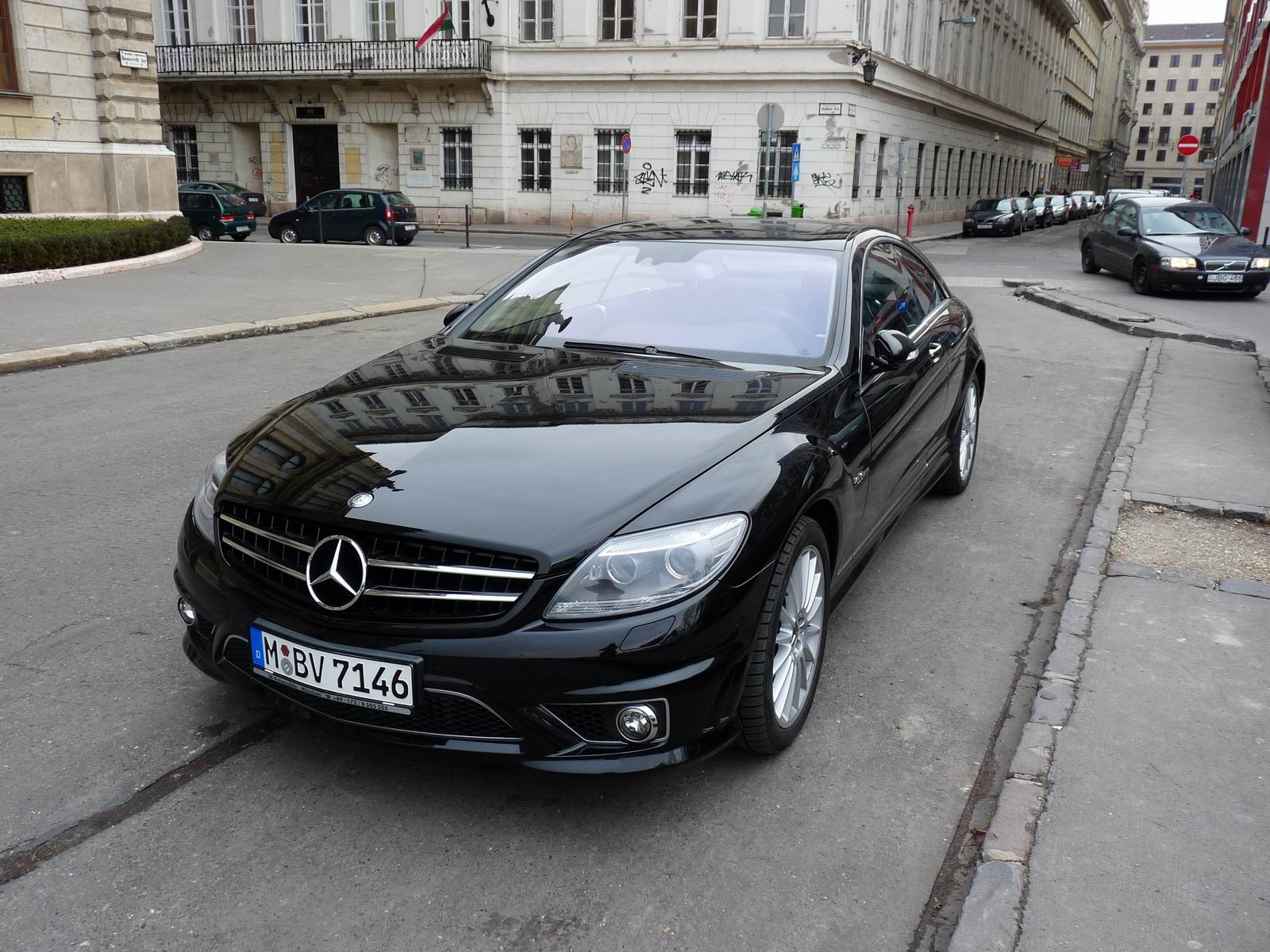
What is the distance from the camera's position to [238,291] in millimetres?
15250

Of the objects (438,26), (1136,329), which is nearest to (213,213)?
(438,26)

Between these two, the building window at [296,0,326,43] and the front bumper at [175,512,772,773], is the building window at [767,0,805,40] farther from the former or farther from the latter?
the front bumper at [175,512,772,773]

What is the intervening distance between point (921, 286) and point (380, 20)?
3657 centimetres

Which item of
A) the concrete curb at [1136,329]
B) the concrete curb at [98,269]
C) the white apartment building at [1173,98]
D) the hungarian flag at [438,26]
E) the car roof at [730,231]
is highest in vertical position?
the white apartment building at [1173,98]

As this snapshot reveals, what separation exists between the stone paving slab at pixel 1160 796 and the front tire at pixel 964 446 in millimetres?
1627

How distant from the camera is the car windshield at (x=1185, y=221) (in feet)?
62.2

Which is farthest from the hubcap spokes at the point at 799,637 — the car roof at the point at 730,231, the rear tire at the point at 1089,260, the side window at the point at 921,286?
the rear tire at the point at 1089,260

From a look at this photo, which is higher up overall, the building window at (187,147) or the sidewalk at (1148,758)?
the building window at (187,147)

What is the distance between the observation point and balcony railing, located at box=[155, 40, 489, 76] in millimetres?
36531

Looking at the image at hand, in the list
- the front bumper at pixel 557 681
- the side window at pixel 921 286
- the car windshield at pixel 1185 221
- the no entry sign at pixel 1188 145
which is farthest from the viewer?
the no entry sign at pixel 1188 145

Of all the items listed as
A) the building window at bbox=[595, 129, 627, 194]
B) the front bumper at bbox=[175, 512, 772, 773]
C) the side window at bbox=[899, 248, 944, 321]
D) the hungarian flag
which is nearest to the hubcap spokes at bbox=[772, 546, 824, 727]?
the front bumper at bbox=[175, 512, 772, 773]

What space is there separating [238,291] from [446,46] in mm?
24214

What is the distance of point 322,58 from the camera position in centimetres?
3816

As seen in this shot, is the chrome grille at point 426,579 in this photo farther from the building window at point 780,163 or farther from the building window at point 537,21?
the building window at point 537,21
